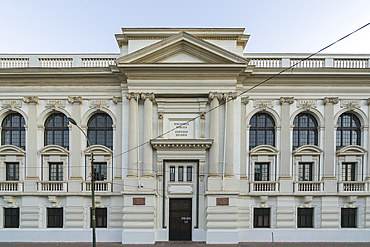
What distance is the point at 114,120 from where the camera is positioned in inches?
866

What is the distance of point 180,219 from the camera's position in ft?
69.1

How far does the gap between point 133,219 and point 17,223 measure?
9.09m

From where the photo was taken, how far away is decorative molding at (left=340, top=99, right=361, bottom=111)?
2192 centimetres

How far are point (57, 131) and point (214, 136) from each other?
12072 millimetres

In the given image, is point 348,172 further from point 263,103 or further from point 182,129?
point 182,129

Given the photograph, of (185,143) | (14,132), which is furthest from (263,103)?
(14,132)

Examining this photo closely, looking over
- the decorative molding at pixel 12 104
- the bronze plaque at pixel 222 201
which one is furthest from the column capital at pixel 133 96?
the bronze plaque at pixel 222 201

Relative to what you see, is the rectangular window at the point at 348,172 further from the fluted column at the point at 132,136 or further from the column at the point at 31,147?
the column at the point at 31,147

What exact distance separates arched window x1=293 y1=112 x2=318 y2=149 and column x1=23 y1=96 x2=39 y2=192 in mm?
19538

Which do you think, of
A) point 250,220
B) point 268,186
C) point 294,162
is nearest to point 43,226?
point 250,220

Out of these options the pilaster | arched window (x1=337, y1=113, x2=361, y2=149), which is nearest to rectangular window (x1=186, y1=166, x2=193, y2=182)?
the pilaster

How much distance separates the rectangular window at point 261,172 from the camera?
863 inches

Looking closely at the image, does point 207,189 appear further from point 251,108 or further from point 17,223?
point 17,223

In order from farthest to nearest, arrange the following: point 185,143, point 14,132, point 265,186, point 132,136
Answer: point 14,132 → point 265,186 → point 132,136 → point 185,143
